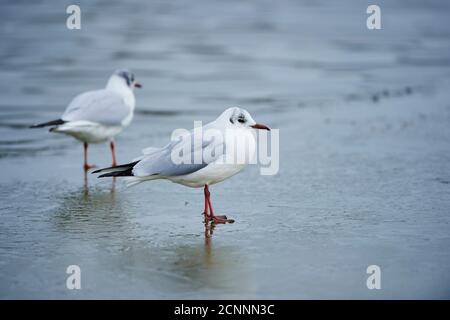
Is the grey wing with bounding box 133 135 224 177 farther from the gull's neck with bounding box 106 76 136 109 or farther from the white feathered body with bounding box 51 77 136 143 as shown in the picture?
the gull's neck with bounding box 106 76 136 109

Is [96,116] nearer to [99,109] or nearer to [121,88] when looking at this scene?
[99,109]

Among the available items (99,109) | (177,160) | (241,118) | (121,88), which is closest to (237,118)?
(241,118)

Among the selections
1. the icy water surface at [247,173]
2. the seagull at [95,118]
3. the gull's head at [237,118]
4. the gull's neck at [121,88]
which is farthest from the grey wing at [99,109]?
the gull's head at [237,118]

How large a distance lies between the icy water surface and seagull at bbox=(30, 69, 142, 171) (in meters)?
0.29

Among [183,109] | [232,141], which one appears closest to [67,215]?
[232,141]

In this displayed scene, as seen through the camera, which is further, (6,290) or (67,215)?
(67,215)

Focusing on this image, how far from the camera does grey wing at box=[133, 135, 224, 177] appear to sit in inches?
249

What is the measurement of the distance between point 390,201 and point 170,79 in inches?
289

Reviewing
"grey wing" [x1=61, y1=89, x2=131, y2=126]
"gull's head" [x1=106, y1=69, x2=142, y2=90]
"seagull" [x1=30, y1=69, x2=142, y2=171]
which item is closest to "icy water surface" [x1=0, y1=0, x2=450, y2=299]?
"seagull" [x1=30, y1=69, x2=142, y2=171]

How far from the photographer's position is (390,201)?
6.78m

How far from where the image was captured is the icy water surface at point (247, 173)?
509 centimetres

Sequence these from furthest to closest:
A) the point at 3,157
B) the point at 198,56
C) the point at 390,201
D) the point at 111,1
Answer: the point at 111,1
the point at 198,56
the point at 3,157
the point at 390,201

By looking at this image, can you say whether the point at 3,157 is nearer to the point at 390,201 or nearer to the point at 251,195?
the point at 251,195

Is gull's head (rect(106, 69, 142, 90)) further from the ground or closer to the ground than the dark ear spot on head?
further from the ground
